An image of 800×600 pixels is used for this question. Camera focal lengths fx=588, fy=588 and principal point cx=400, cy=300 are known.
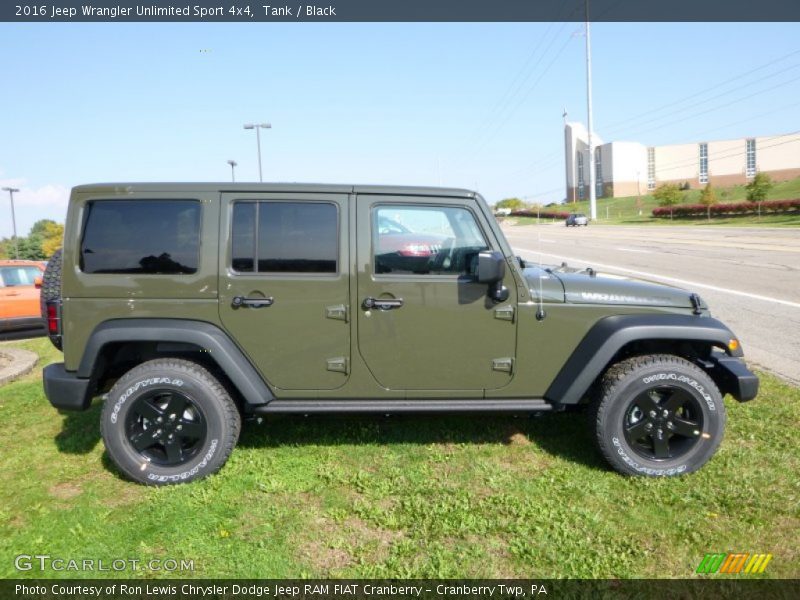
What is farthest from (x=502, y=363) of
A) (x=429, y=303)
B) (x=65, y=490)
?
(x=65, y=490)

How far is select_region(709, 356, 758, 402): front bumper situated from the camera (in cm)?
375

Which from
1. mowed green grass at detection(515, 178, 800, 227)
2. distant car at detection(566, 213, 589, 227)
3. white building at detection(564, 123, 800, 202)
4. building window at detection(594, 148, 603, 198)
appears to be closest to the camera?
distant car at detection(566, 213, 589, 227)

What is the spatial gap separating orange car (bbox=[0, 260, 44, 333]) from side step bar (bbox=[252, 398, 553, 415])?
25.8 ft

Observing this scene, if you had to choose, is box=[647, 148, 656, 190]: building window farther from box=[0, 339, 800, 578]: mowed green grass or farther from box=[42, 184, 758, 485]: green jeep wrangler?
box=[42, 184, 758, 485]: green jeep wrangler

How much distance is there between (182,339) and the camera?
3.65 m

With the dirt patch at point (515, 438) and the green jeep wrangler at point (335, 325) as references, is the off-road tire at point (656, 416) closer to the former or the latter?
the green jeep wrangler at point (335, 325)

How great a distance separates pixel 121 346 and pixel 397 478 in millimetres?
1977

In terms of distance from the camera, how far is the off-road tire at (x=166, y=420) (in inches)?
146

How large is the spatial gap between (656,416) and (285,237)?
264 cm

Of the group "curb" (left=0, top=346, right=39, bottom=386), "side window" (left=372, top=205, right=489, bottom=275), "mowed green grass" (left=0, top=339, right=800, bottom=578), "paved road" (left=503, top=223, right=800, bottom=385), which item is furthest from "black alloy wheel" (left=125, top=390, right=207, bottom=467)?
"curb" (left=0, top=346, right=39, bottom=386)

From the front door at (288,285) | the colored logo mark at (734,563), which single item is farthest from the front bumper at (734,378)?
the front door at (288,285)

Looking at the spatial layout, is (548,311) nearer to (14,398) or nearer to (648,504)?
(648,504)

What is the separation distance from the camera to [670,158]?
374 feet
